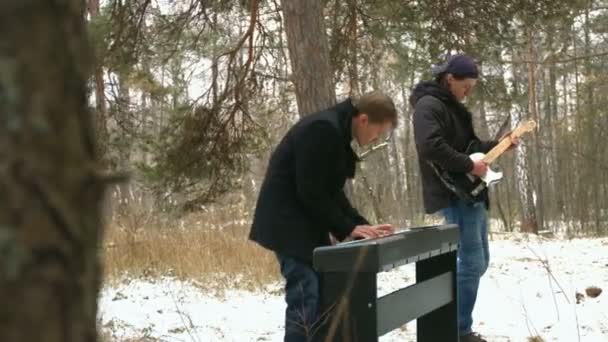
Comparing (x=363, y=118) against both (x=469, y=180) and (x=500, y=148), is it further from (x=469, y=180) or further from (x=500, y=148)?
(x=500, y=148)

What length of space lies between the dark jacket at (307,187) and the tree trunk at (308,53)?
3109mm

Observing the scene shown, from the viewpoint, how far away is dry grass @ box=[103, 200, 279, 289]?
7949mm

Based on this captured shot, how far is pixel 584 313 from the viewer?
20.1 ft

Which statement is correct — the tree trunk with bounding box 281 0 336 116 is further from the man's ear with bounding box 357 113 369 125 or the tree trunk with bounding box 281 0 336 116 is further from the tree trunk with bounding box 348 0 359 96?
the man's ear with bounding box 357 113 369 125

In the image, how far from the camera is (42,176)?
0.77 metres

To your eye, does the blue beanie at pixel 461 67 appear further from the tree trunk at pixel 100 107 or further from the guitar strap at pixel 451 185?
the tree trunk at pixel 100 107

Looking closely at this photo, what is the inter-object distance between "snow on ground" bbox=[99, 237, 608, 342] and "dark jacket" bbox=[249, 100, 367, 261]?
50.2 inches

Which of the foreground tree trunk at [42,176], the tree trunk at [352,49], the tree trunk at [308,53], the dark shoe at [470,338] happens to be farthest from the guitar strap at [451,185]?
the tree trunk at [352,49]

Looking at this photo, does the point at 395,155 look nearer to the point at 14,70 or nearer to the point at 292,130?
the point at 292,130

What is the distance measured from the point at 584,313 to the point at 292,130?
11.7ft

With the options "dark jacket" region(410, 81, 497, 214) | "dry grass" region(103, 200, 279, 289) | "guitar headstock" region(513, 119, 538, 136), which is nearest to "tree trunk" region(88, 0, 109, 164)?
"dry grass" region(103, 200, 279, 289)

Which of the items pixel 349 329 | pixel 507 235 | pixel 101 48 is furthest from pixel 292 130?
pixel 507 235

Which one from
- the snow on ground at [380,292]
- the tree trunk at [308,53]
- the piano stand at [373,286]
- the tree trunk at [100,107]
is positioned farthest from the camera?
the tree trunk at [100,107]

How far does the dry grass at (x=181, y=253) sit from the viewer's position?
7949 millimetres
